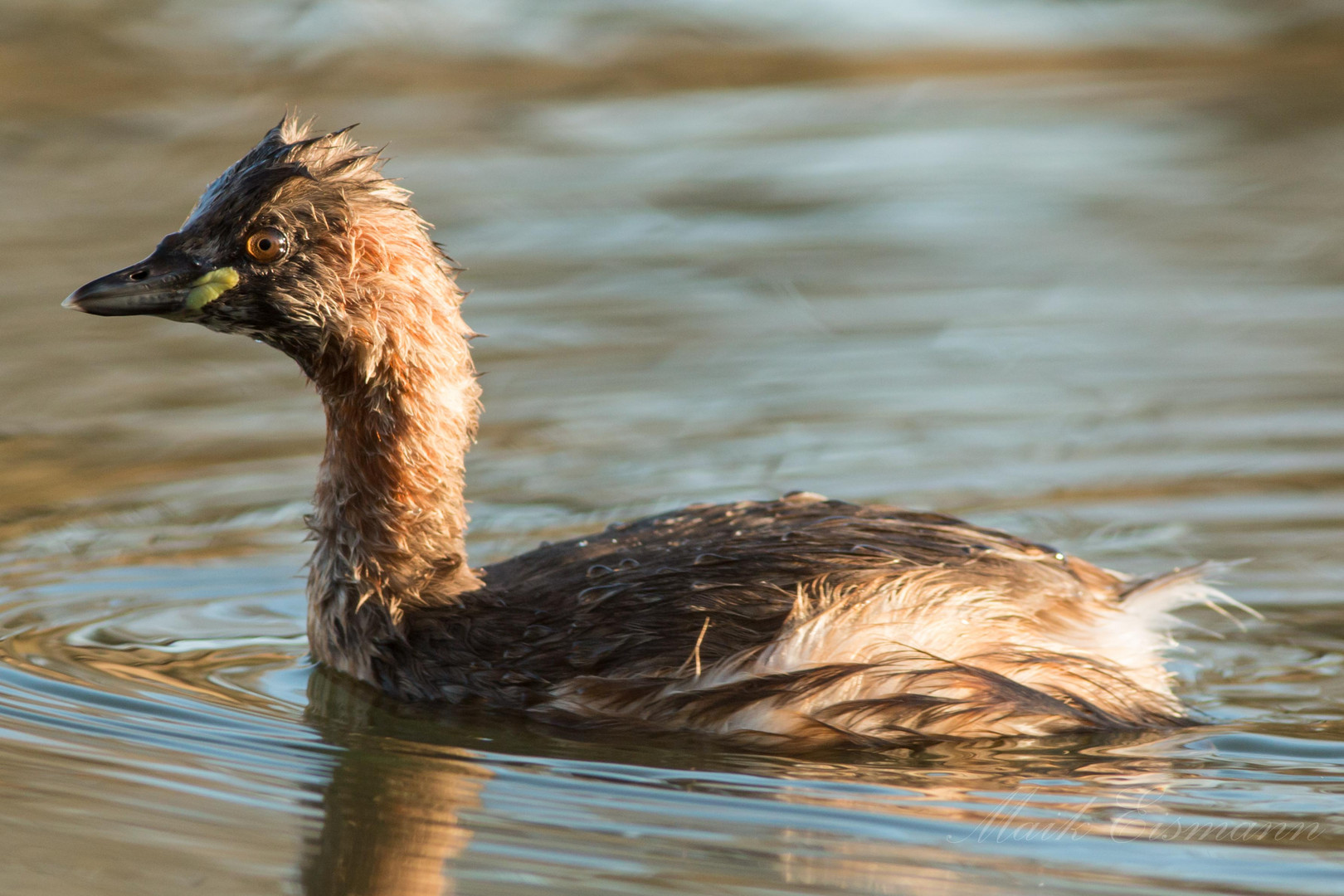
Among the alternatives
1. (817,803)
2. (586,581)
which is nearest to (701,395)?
(586,581)

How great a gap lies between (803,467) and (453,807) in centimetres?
361

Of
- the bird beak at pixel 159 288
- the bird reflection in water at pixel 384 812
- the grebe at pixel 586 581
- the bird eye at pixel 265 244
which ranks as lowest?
the bird reflection in water at pixel 384 812

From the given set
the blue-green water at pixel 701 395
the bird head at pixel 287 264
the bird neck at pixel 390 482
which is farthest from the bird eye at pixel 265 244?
the blue-green water at pixel 701 395

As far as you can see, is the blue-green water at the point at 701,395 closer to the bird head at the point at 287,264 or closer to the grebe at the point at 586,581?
the grebe at the point at 586,581

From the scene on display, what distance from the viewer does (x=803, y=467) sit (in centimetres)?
834

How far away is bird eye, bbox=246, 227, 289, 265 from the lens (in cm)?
600

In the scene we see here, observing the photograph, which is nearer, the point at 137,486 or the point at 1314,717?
the point at 1314,717

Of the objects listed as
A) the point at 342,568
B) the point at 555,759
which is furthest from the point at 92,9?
the point at 555,759

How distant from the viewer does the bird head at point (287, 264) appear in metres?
5.98

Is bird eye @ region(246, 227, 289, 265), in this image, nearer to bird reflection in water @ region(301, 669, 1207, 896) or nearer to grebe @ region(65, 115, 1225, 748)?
grebe @ region(65, 115, 1225, 748)

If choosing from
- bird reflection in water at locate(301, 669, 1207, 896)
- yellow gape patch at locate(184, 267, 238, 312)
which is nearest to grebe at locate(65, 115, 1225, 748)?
yellow gape patch at locate(184, 267, 238, 312)

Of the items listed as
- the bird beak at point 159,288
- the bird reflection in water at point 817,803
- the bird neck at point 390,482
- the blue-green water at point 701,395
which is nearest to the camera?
the bird reflection in water at point 817,803

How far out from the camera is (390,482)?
20.5 ft

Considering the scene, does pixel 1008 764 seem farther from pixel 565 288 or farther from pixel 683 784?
pixel 565 288
